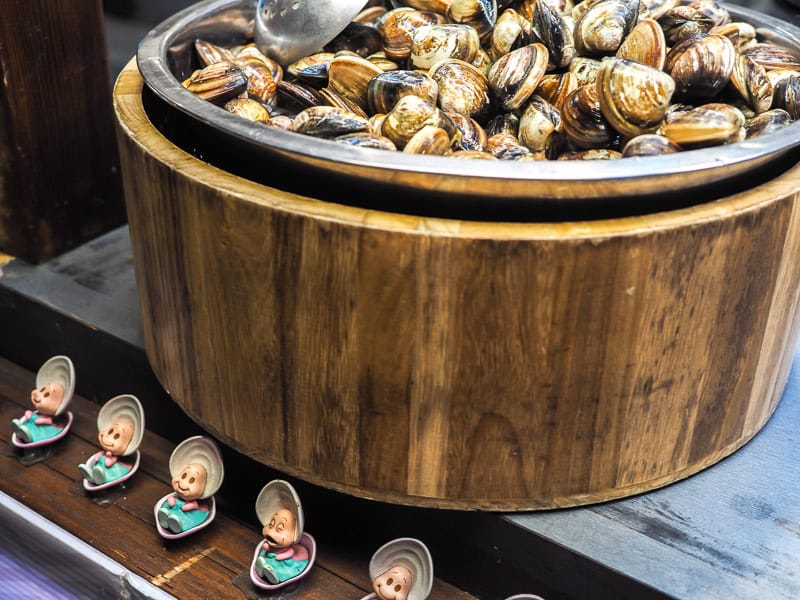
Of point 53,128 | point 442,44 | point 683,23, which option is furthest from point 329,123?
point 53,128

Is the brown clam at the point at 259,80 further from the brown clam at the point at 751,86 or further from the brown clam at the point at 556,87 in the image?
the brown clam at the point at 751,86

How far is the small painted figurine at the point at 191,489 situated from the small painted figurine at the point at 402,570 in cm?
27

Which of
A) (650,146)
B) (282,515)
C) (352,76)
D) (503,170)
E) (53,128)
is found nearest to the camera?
(503,170)

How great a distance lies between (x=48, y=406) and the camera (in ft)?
4.60

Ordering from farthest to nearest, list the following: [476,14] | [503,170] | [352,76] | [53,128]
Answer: [53,128], [476,14], [352,76], [503,170]

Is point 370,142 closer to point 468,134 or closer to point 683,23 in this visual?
point 468,134

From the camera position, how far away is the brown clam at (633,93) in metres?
1.09

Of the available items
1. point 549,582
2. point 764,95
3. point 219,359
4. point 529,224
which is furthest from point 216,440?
point 764,95

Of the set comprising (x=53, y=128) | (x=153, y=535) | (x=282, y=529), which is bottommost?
(x=153, y=535)

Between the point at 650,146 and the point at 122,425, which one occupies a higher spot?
the point at 650,146

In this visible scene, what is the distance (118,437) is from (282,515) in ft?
1.04

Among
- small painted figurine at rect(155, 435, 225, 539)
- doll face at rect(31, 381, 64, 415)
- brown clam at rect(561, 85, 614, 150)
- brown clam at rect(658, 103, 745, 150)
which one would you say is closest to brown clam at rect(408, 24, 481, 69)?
brown clam at rect(561, 85, 614, 150)

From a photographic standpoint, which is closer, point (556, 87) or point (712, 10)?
point (556, 87)

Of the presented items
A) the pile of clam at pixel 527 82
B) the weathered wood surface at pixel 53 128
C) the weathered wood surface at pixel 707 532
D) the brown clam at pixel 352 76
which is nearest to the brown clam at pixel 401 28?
the pile of clam at pixel 527 82
